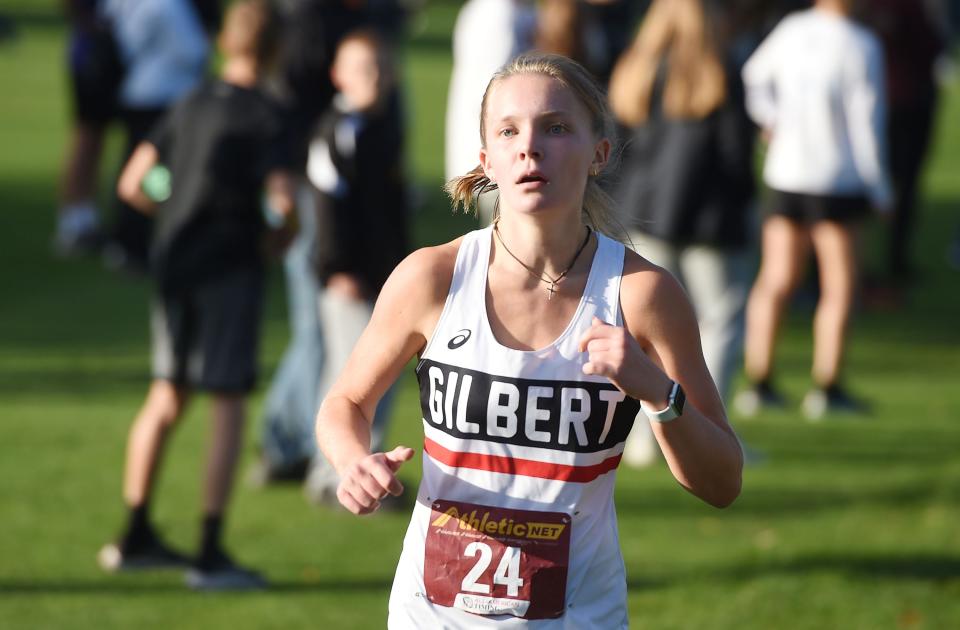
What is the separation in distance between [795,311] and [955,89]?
18.0 meters

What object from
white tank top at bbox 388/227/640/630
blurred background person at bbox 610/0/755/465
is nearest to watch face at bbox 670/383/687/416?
white tank top at bbox 388/227/640/630

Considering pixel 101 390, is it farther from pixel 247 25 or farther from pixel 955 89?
pixel 955 89

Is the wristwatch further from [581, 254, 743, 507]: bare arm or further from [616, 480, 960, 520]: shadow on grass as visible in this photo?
[616, 480, 960, 520]: shadow on grass

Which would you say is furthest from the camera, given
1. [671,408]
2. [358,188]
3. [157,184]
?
[358,188]

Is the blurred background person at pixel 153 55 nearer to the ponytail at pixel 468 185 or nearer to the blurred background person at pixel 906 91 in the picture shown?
the blurred background person at pixel 906 91

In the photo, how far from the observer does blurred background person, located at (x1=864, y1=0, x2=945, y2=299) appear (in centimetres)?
1146

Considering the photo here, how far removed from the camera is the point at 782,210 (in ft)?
29.1

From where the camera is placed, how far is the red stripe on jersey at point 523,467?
3305 millimetres

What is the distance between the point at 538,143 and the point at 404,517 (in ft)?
13.9

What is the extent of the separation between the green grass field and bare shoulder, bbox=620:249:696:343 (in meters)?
2.83

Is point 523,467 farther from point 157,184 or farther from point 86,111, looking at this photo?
point 86,111

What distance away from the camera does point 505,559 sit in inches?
132

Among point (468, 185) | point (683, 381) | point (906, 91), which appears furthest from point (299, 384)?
point (906, 91)

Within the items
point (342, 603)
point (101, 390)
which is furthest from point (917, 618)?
point (101, 390)
